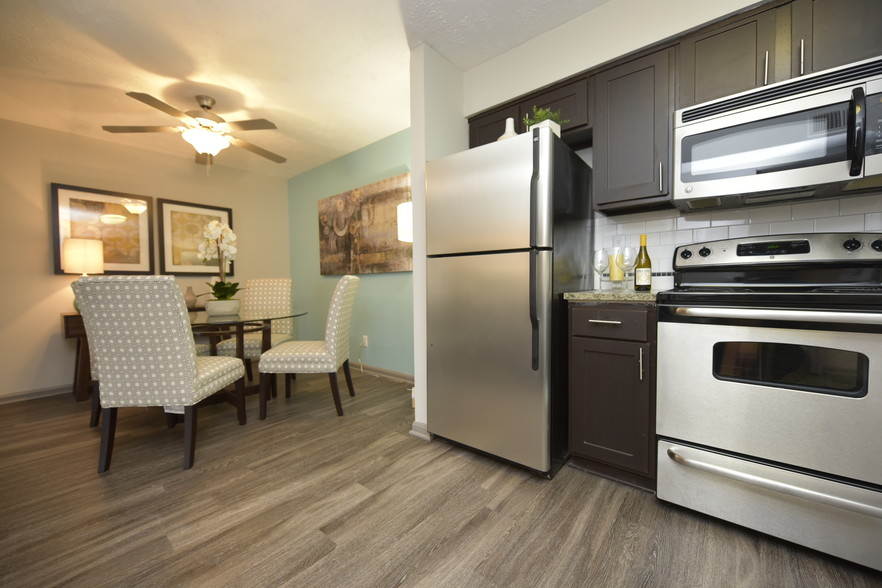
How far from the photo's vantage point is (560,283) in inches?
68.4

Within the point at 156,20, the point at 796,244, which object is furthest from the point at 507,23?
the point at 156,20

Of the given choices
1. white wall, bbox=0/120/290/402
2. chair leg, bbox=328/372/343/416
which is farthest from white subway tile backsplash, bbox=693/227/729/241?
white wall, bbox=0/120/290/402

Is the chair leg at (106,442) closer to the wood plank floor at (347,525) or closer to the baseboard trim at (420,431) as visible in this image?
the wood plank floor at (347,525)

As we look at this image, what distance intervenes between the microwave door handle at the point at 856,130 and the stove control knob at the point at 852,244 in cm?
29

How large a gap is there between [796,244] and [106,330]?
130 inches

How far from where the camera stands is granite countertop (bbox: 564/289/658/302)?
1.51 metres

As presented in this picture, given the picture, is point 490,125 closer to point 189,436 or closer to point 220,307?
point 220,307

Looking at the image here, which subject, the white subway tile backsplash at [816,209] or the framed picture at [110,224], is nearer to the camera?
the white subway tile backsplash at [816,209]

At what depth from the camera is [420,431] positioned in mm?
2180

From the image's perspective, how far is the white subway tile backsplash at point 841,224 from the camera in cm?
150

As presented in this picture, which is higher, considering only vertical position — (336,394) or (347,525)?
(336,394)

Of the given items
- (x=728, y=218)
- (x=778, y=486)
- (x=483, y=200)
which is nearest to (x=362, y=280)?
(x=483, y=200)

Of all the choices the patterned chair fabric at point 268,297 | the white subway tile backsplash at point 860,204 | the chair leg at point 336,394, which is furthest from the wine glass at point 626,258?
the patterned chair fabric at point 268,297

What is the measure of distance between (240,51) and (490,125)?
171 centimetres
